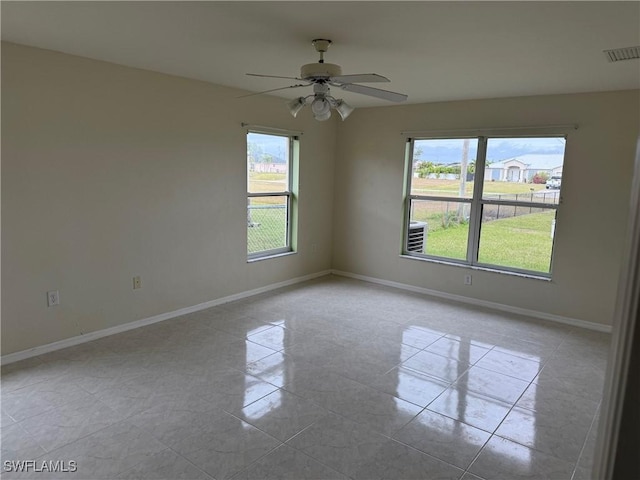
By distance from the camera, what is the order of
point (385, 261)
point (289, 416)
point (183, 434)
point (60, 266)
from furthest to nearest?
point (385, 261), point (60, 266), point (289, 416), point (183, 434)

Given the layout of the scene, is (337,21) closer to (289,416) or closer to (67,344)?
(289,416)

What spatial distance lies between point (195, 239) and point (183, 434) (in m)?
2.34

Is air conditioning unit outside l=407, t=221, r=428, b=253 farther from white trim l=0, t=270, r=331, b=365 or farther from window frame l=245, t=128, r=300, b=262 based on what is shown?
white trim l=0, t=270, r=331, b=365

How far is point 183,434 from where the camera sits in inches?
94.2

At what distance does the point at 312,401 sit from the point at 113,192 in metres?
2.43

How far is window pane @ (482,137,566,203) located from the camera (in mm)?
4422

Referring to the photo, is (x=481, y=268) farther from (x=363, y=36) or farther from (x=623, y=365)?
(x=623, y=365)

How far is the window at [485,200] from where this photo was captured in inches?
178

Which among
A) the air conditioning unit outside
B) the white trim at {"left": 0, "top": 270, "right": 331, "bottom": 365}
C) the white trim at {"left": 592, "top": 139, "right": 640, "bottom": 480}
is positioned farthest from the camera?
the air conditioning unit outside

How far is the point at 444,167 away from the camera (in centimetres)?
518

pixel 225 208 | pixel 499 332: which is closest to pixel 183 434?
pixel 225 208

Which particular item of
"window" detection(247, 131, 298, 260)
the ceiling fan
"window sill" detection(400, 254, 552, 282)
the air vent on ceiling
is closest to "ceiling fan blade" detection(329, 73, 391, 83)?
the ceiling fan

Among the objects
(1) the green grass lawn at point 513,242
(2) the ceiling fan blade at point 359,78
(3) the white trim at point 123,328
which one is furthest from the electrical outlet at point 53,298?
(1) the green grass lawn at point 513,242

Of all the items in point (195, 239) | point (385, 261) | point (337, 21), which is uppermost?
point (337, 21)
